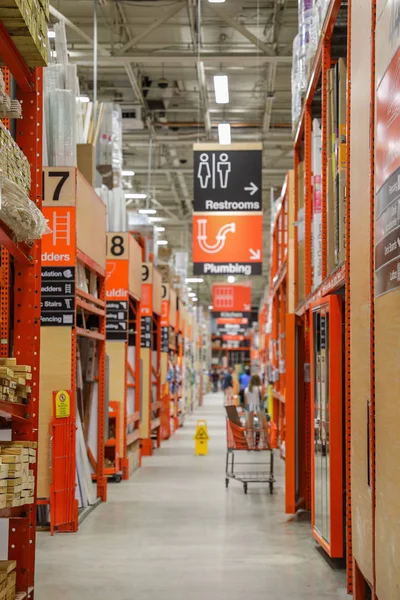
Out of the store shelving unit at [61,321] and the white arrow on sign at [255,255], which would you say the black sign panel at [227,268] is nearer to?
the white arrow on sign at [255,255]

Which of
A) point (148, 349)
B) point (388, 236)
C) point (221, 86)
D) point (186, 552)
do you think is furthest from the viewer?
point (148, 349)

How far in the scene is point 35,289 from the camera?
502 cm

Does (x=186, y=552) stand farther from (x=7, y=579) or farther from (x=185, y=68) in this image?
(x=185, y=68)

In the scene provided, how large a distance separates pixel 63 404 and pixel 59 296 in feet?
3.37

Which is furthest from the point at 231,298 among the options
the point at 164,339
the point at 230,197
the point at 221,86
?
the point at 221,86

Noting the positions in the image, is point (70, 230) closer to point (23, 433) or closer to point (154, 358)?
point (23, 433)

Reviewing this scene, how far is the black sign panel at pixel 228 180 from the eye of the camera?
486 inches

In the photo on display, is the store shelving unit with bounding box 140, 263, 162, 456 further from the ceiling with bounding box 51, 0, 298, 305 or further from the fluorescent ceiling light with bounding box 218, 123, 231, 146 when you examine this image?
the ceiling with bounding box 51, 0, 298, 305

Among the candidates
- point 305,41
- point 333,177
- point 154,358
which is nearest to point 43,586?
point 333,177

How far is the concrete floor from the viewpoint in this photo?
5891mm

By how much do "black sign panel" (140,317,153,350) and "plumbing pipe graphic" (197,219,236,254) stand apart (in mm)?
2089

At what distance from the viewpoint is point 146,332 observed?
14.9 meters

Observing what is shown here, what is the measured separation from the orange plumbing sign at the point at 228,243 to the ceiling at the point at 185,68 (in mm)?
3099

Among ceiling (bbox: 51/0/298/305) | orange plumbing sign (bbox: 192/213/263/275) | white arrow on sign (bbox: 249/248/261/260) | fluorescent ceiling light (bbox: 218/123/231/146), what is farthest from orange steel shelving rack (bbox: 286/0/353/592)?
ceiling (bbox: 51/0/298/305)
